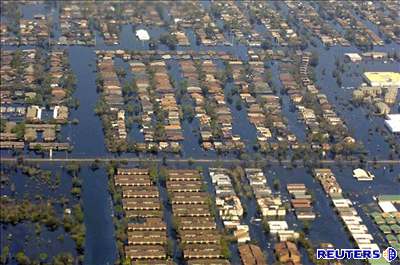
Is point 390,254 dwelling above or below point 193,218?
above

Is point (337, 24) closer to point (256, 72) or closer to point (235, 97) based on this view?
point (256, 72)

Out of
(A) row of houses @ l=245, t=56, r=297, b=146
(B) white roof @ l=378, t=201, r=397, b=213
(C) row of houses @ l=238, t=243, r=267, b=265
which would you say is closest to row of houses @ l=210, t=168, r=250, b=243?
(C) row of houses @ l=238, t=243, r=267, b=265

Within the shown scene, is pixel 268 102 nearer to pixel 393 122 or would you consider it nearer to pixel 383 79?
pixel 393 122

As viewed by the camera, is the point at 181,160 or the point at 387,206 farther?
the point at 181,160

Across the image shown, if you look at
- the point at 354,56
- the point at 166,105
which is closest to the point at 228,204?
the point at 166,105

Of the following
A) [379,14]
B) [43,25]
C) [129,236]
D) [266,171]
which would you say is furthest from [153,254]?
[379,14]

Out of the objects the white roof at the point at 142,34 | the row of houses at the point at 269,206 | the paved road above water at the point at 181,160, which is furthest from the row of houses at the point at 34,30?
the row of houses at the point at 269,206

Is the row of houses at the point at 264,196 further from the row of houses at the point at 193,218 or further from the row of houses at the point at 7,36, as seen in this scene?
the row of houses at the point at 7,36
